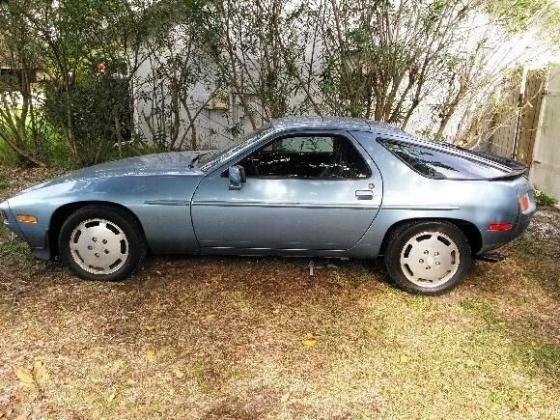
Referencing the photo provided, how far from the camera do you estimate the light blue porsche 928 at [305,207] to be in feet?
13.0

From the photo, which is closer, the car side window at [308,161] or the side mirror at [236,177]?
the side mirror at [236,177]

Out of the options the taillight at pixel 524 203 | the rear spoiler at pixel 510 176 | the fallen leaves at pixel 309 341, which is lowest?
the fallen leaves at pixel 309 341

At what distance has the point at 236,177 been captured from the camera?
12.9ft

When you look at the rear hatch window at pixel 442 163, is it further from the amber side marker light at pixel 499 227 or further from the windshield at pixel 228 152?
the windshield at pixel 228 152

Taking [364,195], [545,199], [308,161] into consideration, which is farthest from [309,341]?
[545,199]

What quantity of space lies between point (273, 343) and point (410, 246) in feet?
4.65

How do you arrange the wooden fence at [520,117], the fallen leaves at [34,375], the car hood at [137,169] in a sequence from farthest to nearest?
the wooden fence at [520,117]
the car hood at [137,169]
the fallen leaves at [34,375]

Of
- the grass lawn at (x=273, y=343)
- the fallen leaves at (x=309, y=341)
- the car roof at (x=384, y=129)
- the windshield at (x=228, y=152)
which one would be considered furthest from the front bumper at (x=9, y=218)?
the fallen leaves at (x=309, y=341)

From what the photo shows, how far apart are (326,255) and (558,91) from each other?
462 centimetres

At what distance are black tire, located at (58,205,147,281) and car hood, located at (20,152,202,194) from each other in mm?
311

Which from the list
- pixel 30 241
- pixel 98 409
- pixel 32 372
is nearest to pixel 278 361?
pixel 98 409

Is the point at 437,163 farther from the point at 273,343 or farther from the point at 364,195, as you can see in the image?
the point at 273,343

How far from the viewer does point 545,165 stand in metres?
7.02

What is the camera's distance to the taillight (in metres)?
4.01
